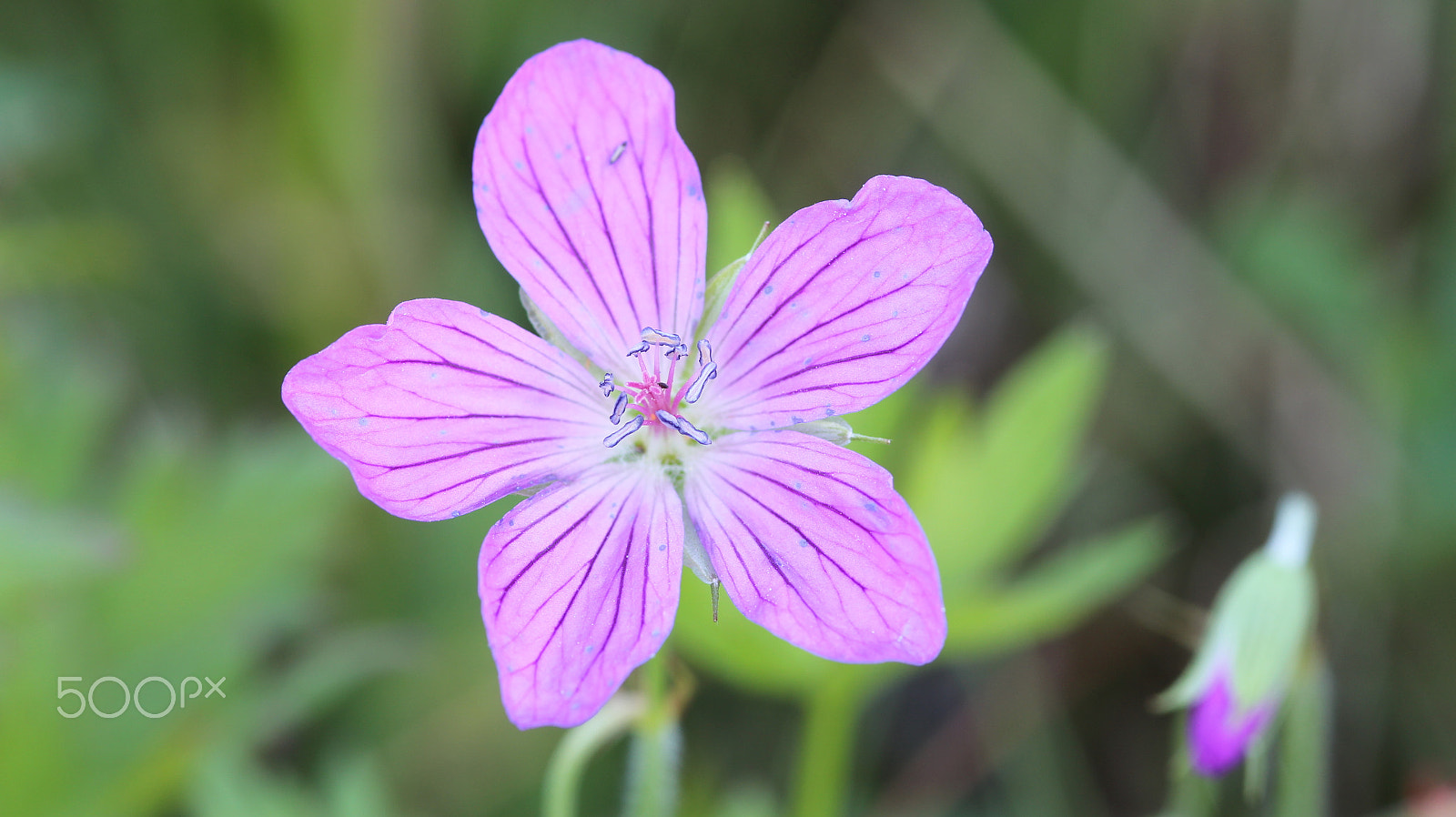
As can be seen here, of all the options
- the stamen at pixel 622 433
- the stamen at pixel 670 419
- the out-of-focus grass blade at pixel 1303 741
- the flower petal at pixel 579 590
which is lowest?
the out-of-focus grass blade at pixel 1303 741

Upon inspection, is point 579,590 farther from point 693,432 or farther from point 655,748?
point 655,748

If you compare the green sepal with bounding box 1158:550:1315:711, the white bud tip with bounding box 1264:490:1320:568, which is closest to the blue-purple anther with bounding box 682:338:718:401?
the green sepal with bounding box 1158:550:1315:711

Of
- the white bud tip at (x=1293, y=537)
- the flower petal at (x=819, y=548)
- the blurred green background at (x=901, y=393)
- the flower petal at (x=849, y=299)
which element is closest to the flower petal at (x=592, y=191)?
the flower petal at (x=849, y=299)

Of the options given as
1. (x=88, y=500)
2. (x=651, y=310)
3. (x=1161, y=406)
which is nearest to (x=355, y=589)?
(x=88, y=500)

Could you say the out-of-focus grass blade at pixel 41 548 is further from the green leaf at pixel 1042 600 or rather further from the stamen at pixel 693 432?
the green leaf at pixel 1042 600

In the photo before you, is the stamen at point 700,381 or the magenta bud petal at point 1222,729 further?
the magenta bud petal at point 1222,729

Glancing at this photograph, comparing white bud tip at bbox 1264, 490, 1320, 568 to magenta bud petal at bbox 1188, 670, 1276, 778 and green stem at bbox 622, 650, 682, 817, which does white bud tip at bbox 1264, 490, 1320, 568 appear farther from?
green stem at bbox 622, 650, 682, 817
